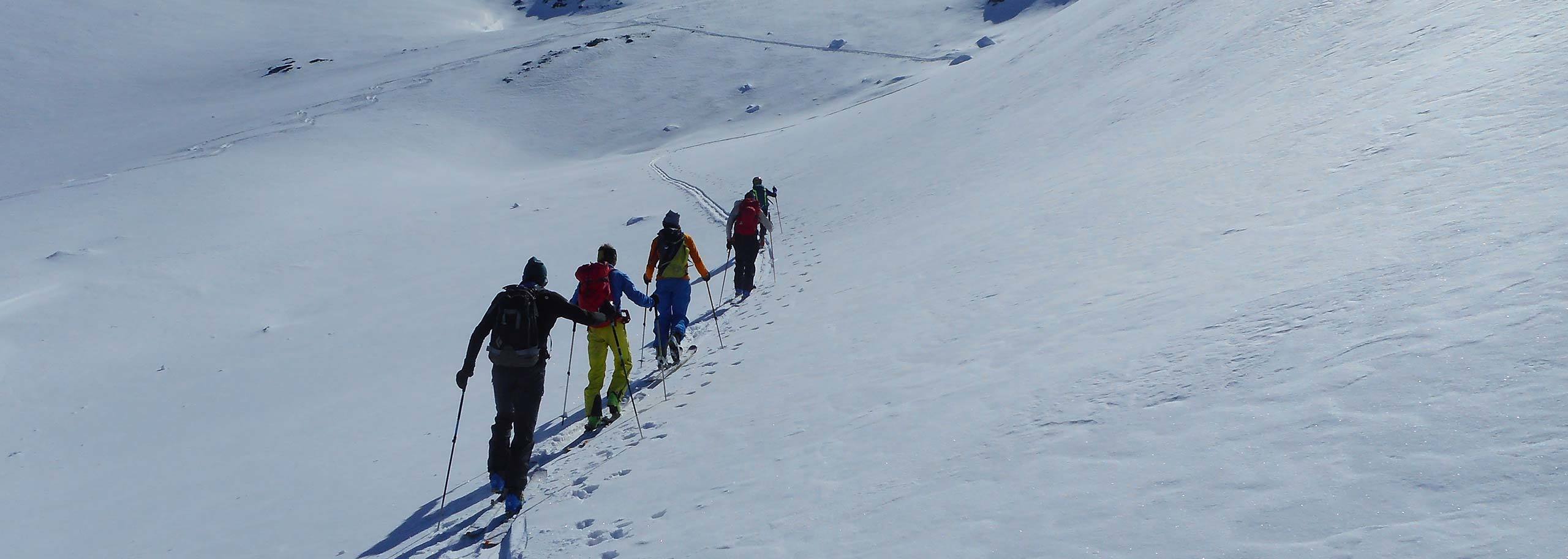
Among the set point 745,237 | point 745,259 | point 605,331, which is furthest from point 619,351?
point 745,259

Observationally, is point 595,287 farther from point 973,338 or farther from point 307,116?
point 307,116

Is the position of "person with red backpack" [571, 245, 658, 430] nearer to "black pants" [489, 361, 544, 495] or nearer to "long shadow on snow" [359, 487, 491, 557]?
"black pants" [489, 361, 544, 495]

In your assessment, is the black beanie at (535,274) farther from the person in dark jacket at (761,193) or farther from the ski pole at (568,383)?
the person in dark jacket at (761,193)

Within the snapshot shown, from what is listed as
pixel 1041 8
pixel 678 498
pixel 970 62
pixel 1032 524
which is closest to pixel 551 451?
pixel 678 498

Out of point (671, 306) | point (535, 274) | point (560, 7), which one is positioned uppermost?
point (560, 7)

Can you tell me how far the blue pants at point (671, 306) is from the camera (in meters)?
→ 10.1

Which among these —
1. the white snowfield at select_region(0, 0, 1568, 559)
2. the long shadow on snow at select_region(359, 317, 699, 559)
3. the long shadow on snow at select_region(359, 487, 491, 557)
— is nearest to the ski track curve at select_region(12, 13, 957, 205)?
the white snowfield at select_region(0, 0, 1568, 559)

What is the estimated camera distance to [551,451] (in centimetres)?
803

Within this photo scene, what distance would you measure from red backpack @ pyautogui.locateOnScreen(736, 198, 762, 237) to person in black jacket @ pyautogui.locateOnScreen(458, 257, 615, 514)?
243 inches

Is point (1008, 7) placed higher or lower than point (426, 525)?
higher

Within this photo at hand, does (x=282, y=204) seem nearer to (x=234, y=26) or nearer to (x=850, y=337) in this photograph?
(x=850, y=337)

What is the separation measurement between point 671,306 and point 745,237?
2.96m

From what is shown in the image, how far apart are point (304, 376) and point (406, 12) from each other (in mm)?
101458

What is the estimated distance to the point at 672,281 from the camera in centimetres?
1010
